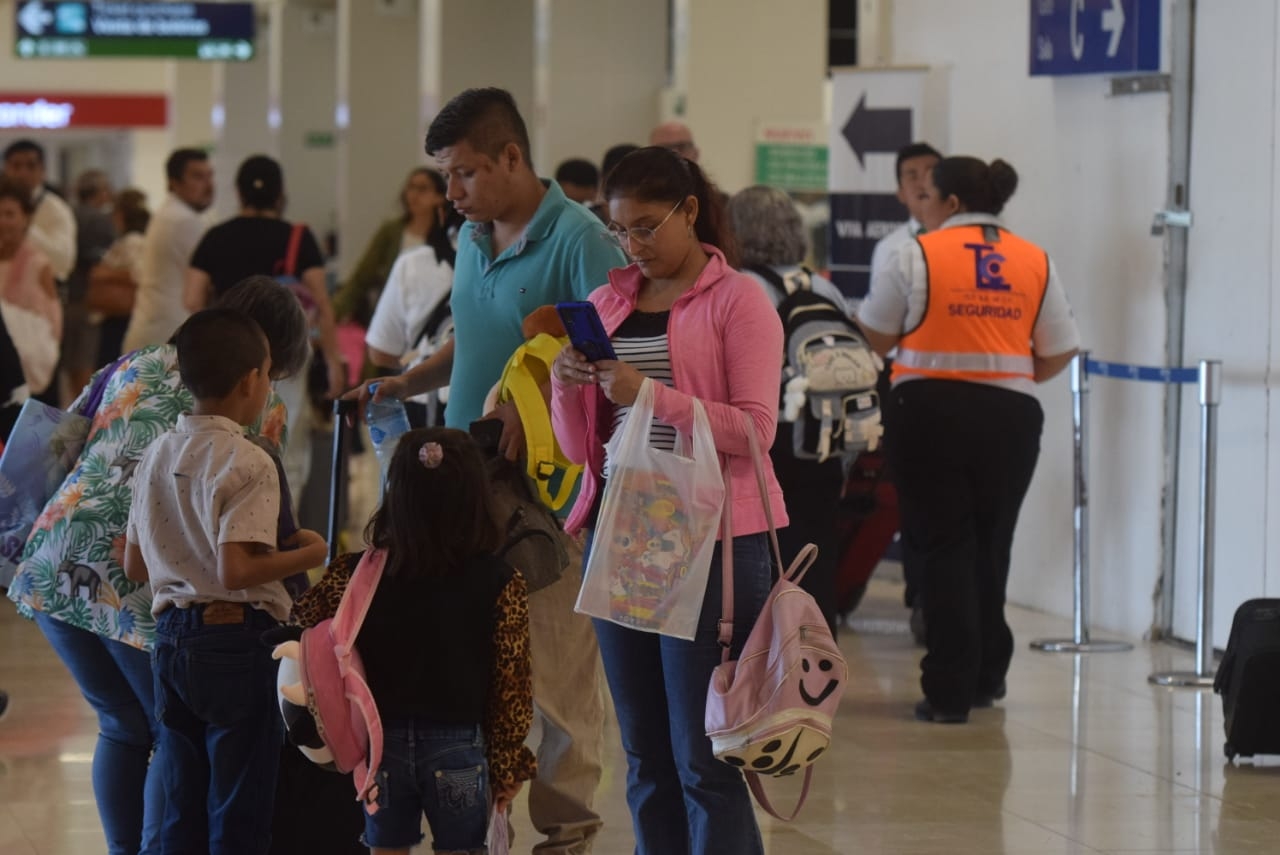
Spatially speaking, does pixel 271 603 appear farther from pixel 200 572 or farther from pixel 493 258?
pixel 493 258

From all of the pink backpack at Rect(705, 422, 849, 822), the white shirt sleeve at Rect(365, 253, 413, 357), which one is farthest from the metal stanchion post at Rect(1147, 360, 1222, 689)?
the pink backpack at Rect(705, 422, 849, 822)

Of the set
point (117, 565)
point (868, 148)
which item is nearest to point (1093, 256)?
point (868, 148)

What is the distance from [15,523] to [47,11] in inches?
790

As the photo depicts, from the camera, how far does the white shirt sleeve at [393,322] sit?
6.76 m

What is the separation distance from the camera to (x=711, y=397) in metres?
3.58

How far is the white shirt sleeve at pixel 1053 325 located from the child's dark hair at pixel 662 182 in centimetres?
296

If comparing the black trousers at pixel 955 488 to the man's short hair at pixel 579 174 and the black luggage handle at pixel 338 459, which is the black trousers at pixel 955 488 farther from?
the black luggage handle at pixel 338 459

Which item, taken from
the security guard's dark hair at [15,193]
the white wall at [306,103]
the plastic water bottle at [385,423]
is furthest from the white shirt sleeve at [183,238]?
the white wall at [306,103]

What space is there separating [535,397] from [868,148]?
5.53m

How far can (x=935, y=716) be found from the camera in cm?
634

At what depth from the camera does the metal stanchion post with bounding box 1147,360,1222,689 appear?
22.6 ft

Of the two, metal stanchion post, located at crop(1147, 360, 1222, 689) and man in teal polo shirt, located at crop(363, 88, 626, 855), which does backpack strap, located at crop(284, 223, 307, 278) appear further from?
man in teal polo shirt, located at crop(363, 88, 626, 855)

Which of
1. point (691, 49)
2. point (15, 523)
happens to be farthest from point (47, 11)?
point (15, 523)

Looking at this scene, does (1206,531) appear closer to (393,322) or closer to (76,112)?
(393,322)
